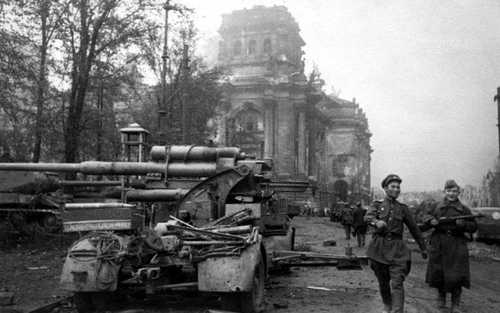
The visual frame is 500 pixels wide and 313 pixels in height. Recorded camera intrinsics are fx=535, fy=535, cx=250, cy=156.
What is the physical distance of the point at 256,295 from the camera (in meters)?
6.73

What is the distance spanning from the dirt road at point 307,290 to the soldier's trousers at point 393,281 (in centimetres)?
95

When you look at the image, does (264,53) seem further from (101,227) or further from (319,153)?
(101,227)

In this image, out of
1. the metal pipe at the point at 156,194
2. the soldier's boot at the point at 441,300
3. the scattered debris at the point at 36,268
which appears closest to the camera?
the soldier's boot at the point at 441,300

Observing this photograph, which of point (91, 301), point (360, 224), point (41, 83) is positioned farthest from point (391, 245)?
point (41, 83)

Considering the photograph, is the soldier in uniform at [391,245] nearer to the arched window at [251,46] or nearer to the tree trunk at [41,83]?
the tree trunk at [41,83]

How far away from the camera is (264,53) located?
55438 mm

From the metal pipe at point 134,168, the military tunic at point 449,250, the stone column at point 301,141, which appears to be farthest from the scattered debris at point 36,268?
the stone column at point 301,141

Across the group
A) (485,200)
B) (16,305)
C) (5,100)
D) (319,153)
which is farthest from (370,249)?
(319,153)

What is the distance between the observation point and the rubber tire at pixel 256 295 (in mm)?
6348

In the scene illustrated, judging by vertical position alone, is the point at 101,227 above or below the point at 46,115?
below

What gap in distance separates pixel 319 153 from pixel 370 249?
2385 inches

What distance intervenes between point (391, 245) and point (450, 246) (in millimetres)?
1309

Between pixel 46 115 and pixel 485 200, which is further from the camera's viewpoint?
pixel 485 200

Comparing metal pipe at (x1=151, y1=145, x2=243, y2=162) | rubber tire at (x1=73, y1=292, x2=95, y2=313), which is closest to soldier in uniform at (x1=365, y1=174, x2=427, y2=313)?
metal pipe at (x1=151, y1=145, x2=243, y2=162)
